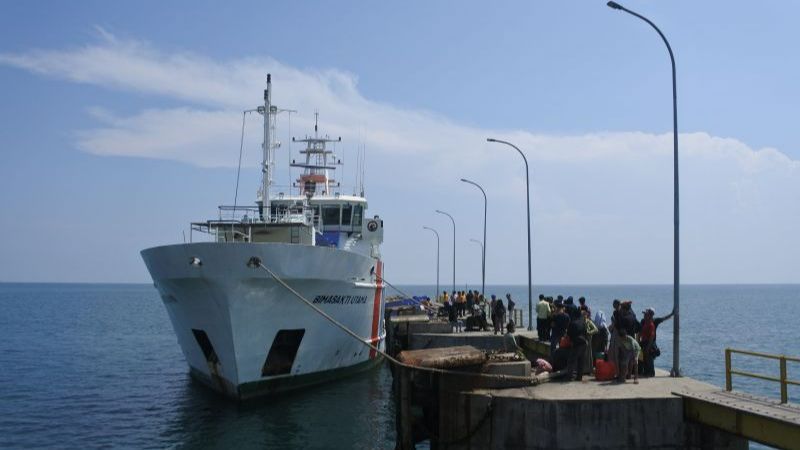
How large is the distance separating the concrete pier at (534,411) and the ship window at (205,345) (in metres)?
7.58

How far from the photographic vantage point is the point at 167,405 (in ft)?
65.4

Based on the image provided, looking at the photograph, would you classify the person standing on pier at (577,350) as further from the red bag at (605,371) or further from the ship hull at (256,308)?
the ship hull at (256,308)

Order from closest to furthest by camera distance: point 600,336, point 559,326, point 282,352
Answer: point 600,336 < point 559,326 < point 282,352

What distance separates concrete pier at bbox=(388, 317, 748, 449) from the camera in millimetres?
9836

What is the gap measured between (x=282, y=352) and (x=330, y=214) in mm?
8971

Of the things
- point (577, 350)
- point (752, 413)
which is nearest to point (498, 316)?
point (577, 350)

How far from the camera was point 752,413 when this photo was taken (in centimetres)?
885

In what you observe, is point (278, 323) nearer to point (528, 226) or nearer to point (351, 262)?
point (351, 262)

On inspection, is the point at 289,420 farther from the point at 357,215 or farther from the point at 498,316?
the point at 357,215

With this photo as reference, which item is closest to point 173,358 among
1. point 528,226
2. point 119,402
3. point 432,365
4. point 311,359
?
point 119,402

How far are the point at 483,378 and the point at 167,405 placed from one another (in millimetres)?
12370

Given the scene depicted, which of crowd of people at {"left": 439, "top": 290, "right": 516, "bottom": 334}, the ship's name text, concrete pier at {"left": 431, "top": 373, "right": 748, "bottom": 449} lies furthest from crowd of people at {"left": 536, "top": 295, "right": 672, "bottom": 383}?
crowd of people at {"left": 439, "top": 290, "right": 516, "bottom": 334}

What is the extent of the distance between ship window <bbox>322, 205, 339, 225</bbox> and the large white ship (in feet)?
11.1

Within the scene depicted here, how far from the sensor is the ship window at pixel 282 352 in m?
17.9
